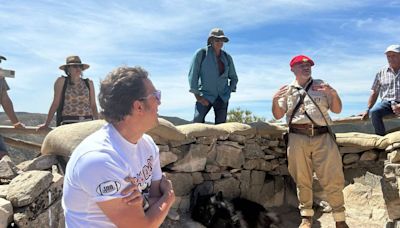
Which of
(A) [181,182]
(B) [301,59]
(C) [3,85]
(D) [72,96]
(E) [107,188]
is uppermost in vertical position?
(B) [301,59]

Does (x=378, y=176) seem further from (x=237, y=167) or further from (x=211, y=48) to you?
(x=211, y=48)

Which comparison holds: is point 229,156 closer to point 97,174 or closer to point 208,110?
point 208,110

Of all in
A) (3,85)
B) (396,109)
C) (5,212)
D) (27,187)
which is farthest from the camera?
(396,109)

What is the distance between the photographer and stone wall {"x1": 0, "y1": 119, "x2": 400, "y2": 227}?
385cm

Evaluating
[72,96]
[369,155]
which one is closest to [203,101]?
[72,96]

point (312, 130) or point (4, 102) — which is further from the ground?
point (4, 102)

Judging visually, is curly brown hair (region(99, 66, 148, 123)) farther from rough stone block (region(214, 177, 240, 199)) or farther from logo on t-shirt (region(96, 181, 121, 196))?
rough stone block (region(214, 177, 240, 199))

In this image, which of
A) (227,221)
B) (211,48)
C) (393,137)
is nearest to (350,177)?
(393,137)

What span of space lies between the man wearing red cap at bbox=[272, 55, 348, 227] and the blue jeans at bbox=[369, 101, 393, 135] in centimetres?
109

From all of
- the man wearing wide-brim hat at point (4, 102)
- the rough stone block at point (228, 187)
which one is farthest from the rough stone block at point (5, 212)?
the rough stone block at point (228, 187)

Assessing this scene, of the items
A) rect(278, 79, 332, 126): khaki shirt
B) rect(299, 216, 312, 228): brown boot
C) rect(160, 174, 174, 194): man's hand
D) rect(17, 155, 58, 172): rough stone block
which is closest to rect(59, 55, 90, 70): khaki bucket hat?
rect(17, 155, 58, 172): rough stone block

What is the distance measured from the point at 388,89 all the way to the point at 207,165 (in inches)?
94.3

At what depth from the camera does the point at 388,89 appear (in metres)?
5.75

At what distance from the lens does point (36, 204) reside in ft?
12.5
